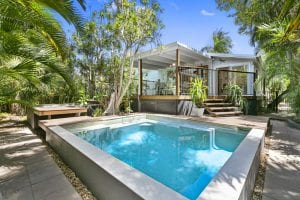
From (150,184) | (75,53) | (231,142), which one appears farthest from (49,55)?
(75,53)

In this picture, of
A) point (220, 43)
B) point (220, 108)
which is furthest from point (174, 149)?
point (220, 43)

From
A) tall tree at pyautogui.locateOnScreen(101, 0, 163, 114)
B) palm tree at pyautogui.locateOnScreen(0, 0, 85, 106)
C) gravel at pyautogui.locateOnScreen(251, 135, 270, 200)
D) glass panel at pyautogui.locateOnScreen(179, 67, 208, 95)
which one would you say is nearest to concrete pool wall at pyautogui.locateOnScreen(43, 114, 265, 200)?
gravel at pyautogui.locateOnScreen(251, 135, 270, 200)

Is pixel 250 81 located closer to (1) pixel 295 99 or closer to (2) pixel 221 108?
(2) pixel 221 108

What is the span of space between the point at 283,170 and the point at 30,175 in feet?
14.7

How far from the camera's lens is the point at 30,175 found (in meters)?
3.22

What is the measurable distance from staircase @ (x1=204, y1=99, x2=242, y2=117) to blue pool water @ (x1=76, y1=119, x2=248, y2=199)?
2.20 metres

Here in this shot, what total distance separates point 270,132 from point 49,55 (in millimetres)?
7177

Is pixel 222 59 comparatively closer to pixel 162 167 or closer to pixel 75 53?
pixel 75 53

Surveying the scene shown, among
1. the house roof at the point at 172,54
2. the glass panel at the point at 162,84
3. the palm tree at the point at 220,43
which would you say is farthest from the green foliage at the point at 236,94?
the palm tree at the point at 220,43

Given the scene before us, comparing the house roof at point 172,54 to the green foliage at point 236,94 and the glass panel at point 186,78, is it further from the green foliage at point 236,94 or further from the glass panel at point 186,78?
the green foliage at point 236,94

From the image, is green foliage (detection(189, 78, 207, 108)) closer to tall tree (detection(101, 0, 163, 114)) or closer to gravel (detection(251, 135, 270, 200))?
tall tree (detection(101, 0, 163, 114))

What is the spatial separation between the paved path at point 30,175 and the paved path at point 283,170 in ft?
9.18

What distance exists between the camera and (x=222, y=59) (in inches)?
473

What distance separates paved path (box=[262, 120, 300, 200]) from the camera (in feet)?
8.71
